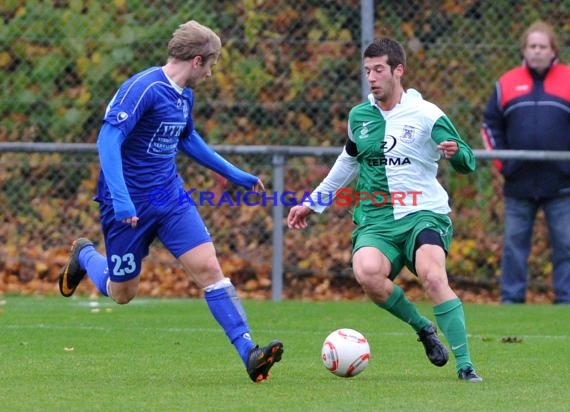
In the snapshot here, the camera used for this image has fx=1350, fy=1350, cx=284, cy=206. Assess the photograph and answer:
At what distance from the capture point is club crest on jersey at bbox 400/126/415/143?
7.46m

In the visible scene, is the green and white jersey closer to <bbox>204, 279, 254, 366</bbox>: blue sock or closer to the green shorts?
the green shorts

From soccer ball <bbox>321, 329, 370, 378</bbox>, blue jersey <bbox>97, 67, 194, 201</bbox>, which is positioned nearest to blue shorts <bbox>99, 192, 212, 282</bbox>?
blue jersey <bbox>97, 67, 194, 201</bbox>

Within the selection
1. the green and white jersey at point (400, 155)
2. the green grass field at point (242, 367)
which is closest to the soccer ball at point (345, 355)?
the green grass field at point (242, 367)

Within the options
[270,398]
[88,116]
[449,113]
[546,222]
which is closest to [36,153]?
[88,116]

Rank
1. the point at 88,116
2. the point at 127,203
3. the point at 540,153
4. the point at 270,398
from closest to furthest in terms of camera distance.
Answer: the point at 270,398, the point at 127,203, the point at 540,153, the point at 88,116

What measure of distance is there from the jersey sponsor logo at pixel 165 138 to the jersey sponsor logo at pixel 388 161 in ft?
3.57

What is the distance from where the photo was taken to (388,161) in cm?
752

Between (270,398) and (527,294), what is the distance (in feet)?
21.8

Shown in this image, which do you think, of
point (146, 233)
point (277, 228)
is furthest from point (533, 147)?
point (146, 233)

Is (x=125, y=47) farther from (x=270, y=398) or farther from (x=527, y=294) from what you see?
(x=270, y=398)

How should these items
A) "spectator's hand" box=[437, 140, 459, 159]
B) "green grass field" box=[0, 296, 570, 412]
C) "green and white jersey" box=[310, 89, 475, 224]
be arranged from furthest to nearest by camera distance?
1. "green and white jersey" box=[310, 89, 475, 224]
2. "spectator's hand" box=[437, 140, 459, 159]
3. "green grass field" box=[0, 296, 570, 412]

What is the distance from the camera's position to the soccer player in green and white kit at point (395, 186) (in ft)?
23.9

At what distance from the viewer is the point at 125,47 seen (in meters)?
13.1

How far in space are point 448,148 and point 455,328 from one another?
932 mm
